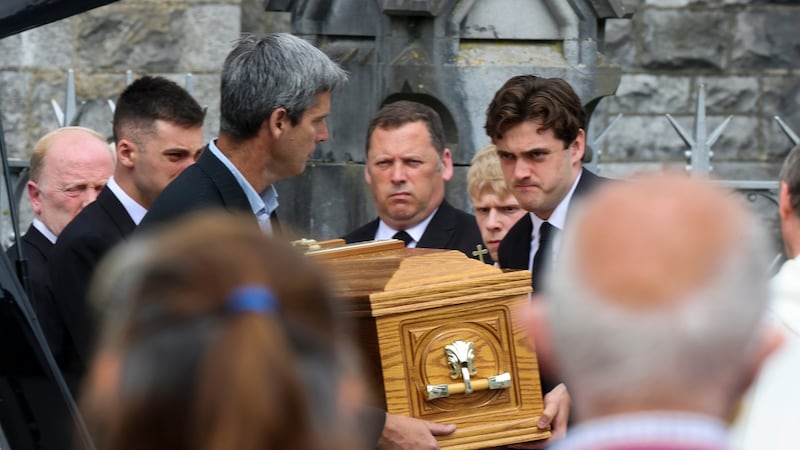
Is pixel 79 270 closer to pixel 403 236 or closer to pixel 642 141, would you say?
pixel 403 236

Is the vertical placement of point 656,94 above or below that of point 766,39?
below

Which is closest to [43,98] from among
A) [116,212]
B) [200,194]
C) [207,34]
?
[207,34]

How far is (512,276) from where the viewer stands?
3.54m

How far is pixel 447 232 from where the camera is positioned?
17.6 feet

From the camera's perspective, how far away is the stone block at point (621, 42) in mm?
9680

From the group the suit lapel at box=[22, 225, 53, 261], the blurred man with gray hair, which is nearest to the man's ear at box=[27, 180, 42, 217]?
the suit lapel at box=[22, 225, 53, 261]

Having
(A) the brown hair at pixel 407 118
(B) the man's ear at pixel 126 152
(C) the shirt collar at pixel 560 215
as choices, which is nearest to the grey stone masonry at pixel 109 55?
(A) the brown hair at pixel 407 118

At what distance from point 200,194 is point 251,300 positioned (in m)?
2.22

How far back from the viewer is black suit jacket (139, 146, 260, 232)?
3586 millimetres

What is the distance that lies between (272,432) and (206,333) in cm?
11

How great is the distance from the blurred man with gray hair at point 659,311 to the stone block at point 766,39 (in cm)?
859

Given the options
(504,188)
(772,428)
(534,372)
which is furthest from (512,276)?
(504,188)

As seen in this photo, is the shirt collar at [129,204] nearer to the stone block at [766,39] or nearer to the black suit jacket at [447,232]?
the black suit jacket at [447,232]

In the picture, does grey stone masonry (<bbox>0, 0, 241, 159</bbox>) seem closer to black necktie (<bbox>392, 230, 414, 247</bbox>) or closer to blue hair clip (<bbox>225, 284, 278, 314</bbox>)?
black necktie (<bbox>392, 230, 414, 247</bbox>)
